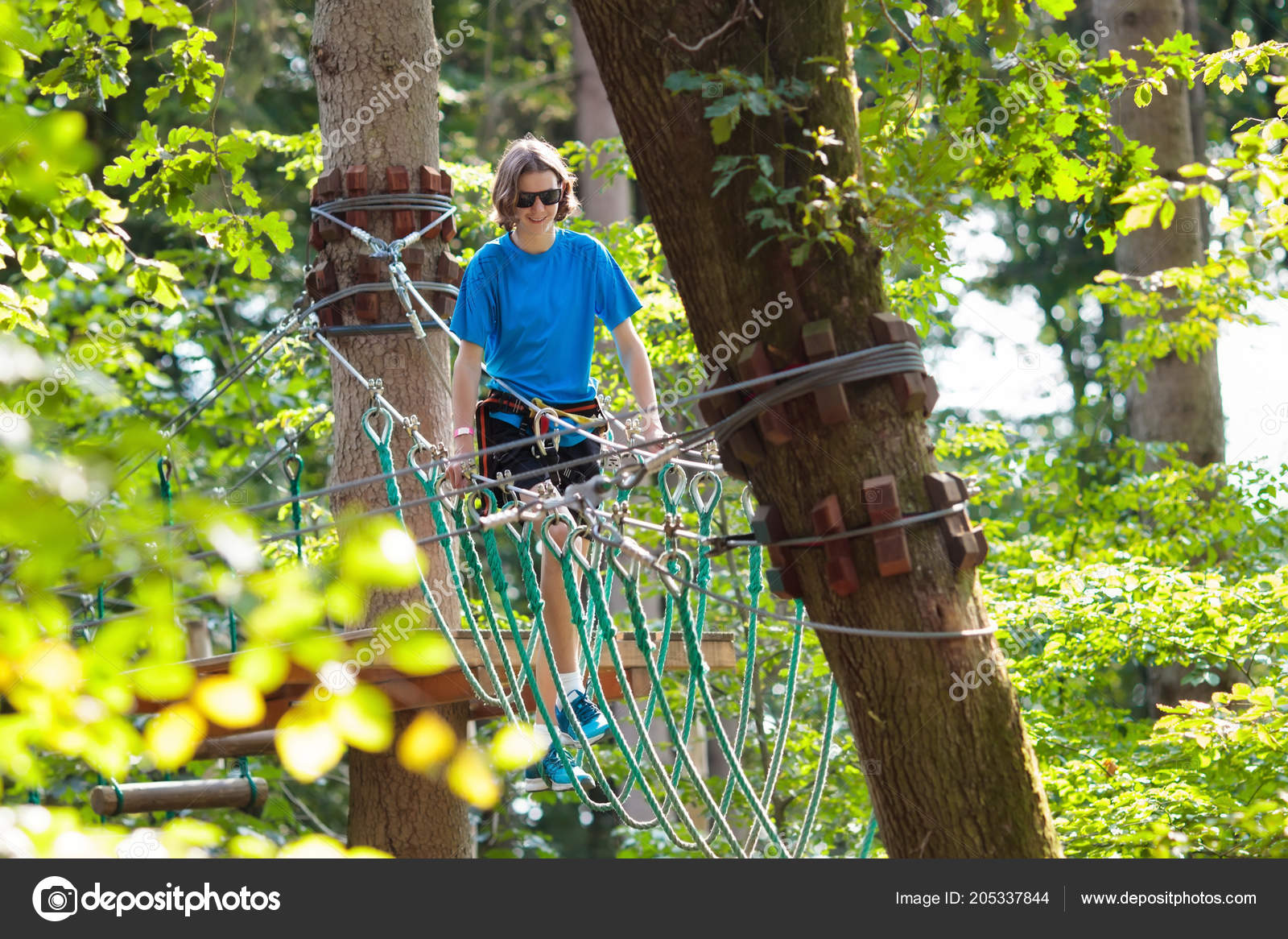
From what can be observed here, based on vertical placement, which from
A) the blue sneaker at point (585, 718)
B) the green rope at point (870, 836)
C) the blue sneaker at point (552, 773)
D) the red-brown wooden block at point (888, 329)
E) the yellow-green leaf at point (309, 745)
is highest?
the red-brown wooden block at point (888, 329)

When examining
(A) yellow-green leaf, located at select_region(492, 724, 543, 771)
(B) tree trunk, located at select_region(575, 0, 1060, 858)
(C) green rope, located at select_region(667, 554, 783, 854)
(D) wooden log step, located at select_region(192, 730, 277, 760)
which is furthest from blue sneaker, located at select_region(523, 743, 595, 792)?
(A) yellow-green leaf, located at select_region(492, 724, 543, 771)

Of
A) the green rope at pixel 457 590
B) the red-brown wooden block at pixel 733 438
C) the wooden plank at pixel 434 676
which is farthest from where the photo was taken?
the wooden plank at pixel 434 676

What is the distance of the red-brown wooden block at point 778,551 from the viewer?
2.11 m

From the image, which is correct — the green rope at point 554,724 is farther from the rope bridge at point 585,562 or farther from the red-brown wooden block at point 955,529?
the red-brown wooden block at point 955,529

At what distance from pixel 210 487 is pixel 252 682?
24.8 feet

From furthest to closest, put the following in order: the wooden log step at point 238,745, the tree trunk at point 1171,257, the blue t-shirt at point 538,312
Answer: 1. the tree trunk at point 1171,257
2. the wooden log step at point 238,745
3. the blue t-shirt at point 538,312

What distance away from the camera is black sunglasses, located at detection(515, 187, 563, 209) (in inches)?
134

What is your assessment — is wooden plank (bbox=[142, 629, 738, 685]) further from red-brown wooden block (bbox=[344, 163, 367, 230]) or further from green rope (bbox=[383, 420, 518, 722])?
red-brown wooden block (bbox=[344, 163, 367, 230])

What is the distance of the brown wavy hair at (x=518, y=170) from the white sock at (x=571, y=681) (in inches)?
46.3

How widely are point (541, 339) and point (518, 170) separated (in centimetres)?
45

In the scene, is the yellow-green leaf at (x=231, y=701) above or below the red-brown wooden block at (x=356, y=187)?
below

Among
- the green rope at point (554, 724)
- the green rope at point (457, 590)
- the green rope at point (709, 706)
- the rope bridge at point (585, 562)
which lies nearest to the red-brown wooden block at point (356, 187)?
the rope bridge at point (585, 562)

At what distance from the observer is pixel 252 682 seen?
1.33m
